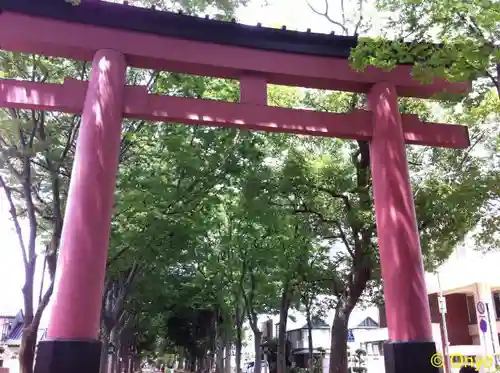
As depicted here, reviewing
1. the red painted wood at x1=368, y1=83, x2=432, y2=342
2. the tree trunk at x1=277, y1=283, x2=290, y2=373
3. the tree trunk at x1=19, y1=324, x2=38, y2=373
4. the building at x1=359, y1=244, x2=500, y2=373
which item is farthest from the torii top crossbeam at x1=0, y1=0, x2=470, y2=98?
the building at x1=359, y1=244, x2=500, y2=373

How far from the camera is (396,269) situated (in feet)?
22.2

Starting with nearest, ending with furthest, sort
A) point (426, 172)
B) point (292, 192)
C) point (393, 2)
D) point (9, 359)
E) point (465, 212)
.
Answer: point (393, 2)
point (465, 212)
point (426, 172)
point (292, 192)
point (9, 359)

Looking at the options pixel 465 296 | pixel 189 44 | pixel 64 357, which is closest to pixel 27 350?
pixel 64 357

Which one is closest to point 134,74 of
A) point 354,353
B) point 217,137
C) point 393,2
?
point 217,137

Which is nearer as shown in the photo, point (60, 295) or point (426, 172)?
point (60, 295)

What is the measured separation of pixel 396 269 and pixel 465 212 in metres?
5.19

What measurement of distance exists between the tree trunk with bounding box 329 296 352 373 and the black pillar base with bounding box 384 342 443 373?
622cm

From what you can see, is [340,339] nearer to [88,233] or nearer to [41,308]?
[41,308]

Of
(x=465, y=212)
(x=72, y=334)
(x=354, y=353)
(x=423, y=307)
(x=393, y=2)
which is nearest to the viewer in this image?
(x=72, y=334)

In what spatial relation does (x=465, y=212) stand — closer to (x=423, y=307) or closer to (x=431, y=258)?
(x=431, y=258)

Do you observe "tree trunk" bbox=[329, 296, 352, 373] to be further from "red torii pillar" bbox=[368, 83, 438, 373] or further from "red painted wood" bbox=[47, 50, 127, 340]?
"red painted wood" bbox=[47, 50, 127, 340]

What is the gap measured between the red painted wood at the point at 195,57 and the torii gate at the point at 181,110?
2cm

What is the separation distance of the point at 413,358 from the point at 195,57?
5409 millimetres

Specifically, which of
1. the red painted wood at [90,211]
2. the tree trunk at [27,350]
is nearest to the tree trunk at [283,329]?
the tree trunk at [27,350]
